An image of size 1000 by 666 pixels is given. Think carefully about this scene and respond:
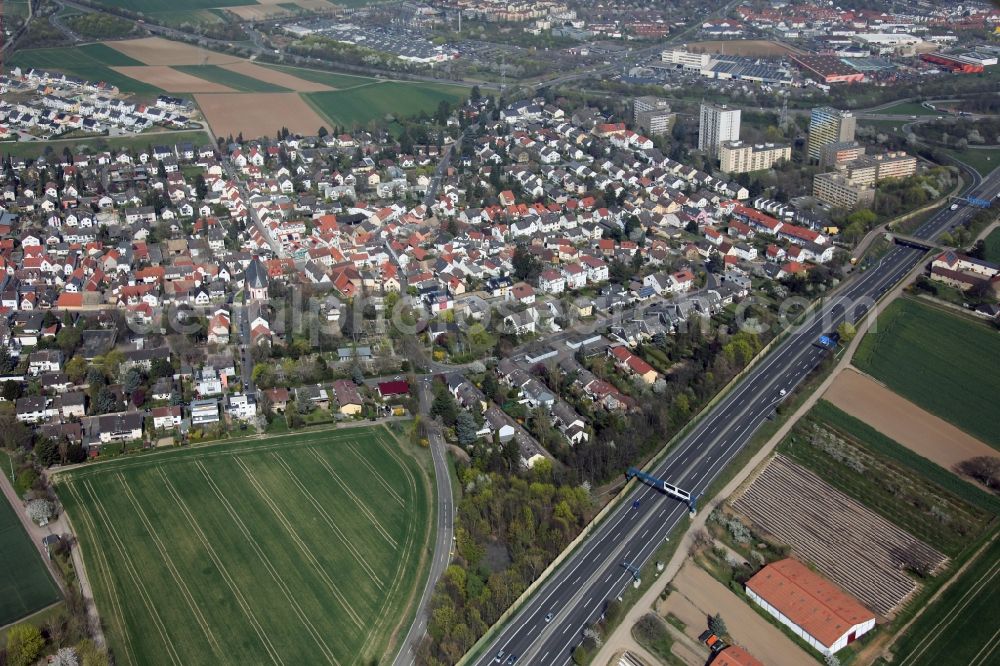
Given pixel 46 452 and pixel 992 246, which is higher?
pixel 992 246

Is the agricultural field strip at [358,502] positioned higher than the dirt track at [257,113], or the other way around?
the dirt track at [257,113]

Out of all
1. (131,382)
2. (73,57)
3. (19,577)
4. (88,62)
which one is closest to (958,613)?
(19,577)

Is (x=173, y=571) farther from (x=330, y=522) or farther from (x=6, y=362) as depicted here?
(x=6, y=362)

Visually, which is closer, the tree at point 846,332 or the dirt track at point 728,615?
the dirt track at point 728,615

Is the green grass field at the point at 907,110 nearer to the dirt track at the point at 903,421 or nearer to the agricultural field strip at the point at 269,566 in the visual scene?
the dirt track at the point at 903,421

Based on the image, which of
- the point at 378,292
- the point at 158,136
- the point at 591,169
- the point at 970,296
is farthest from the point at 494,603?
the point at 158,136

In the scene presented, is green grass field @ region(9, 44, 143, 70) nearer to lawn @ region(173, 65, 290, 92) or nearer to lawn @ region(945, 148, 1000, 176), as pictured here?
lawn @ region(173, 65, 290, 92)

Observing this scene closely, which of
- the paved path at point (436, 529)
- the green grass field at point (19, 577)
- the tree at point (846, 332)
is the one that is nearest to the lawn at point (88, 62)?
the paved path at point (436, 529)
